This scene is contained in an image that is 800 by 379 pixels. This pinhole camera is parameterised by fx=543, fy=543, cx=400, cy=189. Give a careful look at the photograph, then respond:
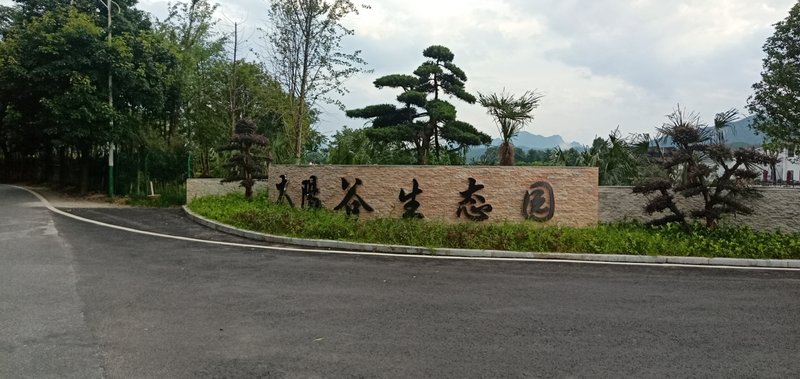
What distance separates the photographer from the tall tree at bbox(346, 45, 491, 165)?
18172 millimetres

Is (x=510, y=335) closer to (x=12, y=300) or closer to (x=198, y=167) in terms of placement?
(x=12, y=300)

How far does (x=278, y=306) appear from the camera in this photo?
5.89 meters

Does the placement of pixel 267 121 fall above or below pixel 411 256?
above

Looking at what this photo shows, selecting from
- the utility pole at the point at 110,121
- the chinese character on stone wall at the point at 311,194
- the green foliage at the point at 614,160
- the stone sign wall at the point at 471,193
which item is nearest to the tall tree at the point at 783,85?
the green foliage at the point at 614,160

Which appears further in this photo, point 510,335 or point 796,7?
point 796,7

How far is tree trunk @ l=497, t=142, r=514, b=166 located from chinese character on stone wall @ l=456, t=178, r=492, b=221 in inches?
48.5

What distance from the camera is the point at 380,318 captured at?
543 centimetres

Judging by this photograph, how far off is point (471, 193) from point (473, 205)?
288 mm

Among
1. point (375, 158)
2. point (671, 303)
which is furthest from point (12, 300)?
point (375, 158)

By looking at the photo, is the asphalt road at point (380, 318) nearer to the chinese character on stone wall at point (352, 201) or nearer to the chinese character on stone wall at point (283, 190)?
the chinese character on stone wall at point (352, 201)

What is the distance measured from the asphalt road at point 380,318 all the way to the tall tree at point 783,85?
18.8m

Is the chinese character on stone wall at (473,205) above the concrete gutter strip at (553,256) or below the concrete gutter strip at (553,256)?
above

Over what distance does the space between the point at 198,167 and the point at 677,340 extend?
20914mm

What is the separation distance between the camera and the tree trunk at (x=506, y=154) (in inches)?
534
